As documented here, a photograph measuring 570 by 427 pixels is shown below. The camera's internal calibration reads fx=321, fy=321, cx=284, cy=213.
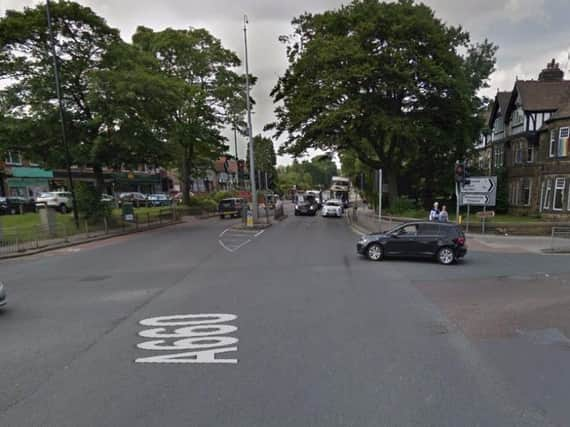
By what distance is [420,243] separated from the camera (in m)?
11.2

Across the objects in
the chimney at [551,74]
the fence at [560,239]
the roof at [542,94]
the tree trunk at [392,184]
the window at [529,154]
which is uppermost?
the chimney at [551,74]

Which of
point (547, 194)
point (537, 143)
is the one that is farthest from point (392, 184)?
point (537, 143)

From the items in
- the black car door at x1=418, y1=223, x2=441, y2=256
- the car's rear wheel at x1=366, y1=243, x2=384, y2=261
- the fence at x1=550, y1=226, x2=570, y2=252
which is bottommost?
the fence at x1=550, y1=226, x2=570, y2=252

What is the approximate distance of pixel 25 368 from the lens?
14.6 ft

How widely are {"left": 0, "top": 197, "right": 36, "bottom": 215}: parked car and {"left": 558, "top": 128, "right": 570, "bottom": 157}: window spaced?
4171 centimetres

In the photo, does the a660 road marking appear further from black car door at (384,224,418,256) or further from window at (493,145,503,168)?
window at (493,145,503,168)

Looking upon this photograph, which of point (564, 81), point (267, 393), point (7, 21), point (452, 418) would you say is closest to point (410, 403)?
point (452, 418)

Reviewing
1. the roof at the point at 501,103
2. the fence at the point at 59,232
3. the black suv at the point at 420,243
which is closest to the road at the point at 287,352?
the black suv at the point at 420,243

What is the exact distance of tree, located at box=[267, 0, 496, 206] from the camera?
20766mm

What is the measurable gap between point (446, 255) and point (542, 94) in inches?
888

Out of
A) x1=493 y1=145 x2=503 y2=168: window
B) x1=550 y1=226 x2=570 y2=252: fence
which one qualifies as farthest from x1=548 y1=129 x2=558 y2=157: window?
x1=550 y1=226 x2=570 y2=252: fence

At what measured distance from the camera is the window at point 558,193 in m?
21.6

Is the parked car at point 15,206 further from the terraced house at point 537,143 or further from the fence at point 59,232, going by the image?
the terraced house at point 537,143

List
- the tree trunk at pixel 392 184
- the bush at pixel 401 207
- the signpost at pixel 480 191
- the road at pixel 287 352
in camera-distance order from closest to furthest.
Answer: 1. the road at pixel 287 352
2. the signpost at pixel 480 191
3. the bush at pixel 401 207
4. the tree trunk at pixel 392 184
